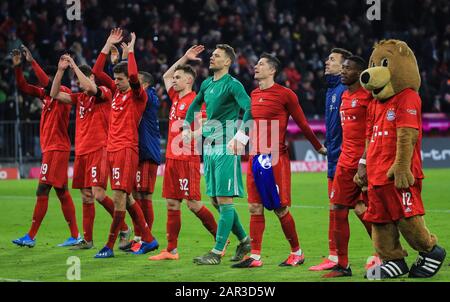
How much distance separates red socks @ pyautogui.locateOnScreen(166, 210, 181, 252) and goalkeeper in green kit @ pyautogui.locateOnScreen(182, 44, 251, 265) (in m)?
0.54

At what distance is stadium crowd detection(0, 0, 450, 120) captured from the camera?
25859mm

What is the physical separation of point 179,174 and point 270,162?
1.52m

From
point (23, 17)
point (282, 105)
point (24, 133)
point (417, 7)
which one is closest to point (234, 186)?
point (282, 105)

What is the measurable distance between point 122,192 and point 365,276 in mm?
3441

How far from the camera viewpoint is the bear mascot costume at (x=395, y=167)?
8.80 metres

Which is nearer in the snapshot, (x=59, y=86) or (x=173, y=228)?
(x=173, y=228)

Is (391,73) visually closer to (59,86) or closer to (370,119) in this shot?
(370,119)

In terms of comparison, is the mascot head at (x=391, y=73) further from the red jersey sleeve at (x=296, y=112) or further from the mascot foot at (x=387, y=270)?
the mascot foot at (x=387, y=270)

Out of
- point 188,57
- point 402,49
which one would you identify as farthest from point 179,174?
point 402,49

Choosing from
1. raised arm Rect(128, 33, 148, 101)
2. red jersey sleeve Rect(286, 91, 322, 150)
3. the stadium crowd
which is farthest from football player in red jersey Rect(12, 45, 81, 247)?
the stadium crowd

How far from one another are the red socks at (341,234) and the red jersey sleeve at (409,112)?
126cm

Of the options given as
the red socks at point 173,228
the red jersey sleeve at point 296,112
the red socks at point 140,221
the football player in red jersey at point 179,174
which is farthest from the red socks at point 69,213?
the red jersey sleeve at point 296,112

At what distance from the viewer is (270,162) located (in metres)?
10.3

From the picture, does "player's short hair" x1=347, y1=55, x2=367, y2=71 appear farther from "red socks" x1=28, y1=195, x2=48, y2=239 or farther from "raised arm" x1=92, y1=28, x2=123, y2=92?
"red socks" x1=28, y1=195, x2=48, y2=239
